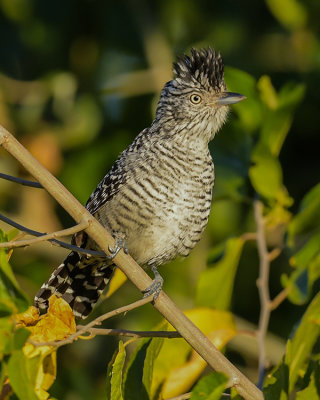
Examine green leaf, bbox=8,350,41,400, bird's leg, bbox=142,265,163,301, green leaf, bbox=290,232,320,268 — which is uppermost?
green leaf, bbox=8,350,41,400

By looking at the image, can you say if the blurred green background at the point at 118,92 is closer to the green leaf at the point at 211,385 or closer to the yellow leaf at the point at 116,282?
the yellow leaf at the point at 116,282

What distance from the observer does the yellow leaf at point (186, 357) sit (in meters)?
3.18

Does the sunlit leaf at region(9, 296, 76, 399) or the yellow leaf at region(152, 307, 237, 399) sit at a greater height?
the sunlit leaf at region(9, 296, 76, 399)

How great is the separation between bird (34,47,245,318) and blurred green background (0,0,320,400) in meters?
0.87

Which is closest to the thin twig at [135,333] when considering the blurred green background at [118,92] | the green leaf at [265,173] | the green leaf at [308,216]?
the green leaf at [308,216]

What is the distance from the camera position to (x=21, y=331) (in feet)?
7.23

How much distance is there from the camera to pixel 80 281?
13.8 ft

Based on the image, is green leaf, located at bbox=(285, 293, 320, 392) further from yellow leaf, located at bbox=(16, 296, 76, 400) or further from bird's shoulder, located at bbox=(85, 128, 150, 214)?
bird's shoulder, located at bbox=(85, 128, 150, 214)

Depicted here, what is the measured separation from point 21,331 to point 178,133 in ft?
6.61

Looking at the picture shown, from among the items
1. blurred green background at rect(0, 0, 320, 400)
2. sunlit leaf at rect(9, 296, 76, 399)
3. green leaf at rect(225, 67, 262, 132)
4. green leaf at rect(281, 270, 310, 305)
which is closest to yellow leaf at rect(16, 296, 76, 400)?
sunlit leaf at rect(9, 296, 76, 399)

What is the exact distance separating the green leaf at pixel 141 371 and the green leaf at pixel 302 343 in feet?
1.59

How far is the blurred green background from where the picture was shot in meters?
5.17

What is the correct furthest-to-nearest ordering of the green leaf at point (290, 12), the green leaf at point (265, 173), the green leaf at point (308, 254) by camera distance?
1. the green leaf at point (290, 12)
2. the green leaf at point (265, 173)
3. the green leaf at point (308, 254)

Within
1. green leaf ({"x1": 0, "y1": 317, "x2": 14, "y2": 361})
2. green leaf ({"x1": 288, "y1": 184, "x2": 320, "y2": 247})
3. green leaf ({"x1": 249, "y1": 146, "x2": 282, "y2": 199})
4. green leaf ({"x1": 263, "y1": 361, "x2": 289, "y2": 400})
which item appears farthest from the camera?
green leaf ({"x1": 249, "y1": 146, "x2": 282, "y2": 199})
